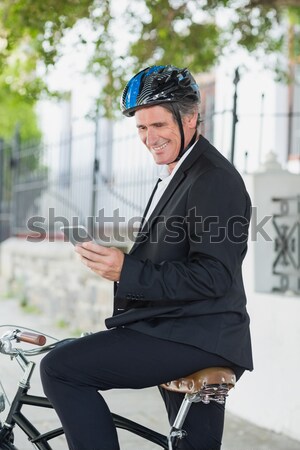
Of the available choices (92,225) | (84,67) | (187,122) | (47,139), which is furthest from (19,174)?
(187,122)

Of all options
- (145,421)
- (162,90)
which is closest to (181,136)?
(162,90)

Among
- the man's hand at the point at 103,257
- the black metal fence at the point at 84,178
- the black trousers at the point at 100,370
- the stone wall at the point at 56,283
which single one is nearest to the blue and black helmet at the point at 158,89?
the man's hand at the point at 103,257

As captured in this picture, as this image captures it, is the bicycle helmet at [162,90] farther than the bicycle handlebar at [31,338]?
No

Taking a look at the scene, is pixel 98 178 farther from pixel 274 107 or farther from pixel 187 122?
pixel 187 122

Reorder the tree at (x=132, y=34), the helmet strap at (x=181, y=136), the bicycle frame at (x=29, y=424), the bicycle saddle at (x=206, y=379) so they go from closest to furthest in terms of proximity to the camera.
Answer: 1. the bicycle saddle at (x=206, y=379)
2. the helmet strap at (x=181, y=136)
3. the bicycle frame at (x=29, y=424)
4. the tree at (x=132, y=34)

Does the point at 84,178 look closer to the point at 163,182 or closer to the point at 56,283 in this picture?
the point at 56,283

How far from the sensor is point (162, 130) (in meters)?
2.67

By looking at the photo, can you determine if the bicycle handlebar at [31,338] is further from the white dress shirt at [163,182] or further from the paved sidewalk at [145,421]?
the paved sidewalk at [145,421]

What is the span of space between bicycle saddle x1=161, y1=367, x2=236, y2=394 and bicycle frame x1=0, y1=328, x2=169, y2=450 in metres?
0.30

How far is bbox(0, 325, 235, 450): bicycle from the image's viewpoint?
2572 millimetres

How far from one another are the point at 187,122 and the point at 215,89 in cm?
869

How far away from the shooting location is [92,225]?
823 cm

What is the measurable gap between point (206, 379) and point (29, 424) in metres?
0.77

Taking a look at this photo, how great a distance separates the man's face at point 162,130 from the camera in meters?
2.66
